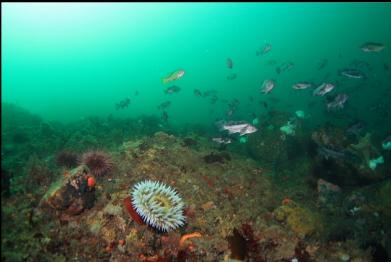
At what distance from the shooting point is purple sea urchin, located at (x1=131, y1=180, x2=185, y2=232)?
19.6ft

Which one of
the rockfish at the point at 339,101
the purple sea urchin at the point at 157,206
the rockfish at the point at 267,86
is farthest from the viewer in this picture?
the rockfish at the point at 267,86

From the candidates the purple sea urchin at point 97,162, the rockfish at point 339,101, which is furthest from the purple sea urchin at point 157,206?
the rockfish at point 339,101

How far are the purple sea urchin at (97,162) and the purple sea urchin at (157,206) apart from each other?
5.93ft

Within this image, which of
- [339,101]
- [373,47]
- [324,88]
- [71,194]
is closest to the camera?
[71,194]

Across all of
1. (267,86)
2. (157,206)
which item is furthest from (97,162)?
(267,86)

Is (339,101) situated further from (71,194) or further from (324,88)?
(71,194)

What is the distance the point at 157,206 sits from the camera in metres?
5.99

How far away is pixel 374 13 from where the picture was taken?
366 ft

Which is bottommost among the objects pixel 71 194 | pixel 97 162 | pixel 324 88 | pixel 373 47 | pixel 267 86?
pixel 267 86

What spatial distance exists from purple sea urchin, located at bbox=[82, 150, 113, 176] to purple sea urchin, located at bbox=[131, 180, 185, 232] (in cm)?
181

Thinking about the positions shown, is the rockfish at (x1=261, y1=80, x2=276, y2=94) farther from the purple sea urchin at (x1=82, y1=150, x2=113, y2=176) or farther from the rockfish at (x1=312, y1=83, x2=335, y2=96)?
the purple sea urchin at (x1=82, y1=150, x2=113, y2=176)

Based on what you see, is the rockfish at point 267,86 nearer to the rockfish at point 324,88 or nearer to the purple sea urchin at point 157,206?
the rockfish at point 324,88

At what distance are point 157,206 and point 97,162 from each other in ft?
8.20

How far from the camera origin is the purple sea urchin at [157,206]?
19.6 feet
